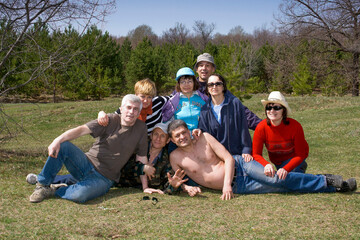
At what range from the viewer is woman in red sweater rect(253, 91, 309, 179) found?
16.0 ft

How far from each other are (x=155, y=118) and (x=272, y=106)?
67.4 inches

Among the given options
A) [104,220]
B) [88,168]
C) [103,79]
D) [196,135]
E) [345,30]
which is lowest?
[104,220]

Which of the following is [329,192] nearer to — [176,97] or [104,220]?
[176,97]

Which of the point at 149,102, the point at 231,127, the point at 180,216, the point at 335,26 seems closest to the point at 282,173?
the point at 231,127

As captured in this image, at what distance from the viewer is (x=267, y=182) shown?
473 cm

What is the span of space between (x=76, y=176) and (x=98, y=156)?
14.8 inches

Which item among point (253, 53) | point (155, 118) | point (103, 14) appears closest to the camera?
point (155, 118)

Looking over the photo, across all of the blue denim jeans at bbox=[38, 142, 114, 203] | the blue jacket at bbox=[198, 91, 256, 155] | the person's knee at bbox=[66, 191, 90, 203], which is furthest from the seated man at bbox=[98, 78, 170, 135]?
the person's knee at bbox=[66, 191, 90, 203]

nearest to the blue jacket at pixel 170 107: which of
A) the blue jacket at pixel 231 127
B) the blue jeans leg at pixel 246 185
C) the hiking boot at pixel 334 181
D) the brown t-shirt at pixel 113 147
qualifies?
the blue jacket at pixel 231 127

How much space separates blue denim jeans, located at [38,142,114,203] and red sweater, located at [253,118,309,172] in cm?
208

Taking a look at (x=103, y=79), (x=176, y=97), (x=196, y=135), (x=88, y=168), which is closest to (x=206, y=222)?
(x=196, y=135)

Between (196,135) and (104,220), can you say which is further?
(196,135)

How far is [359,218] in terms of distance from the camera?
378 centimetres

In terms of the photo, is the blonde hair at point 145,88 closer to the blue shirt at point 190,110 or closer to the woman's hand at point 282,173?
the blue shirt at point 190,110
